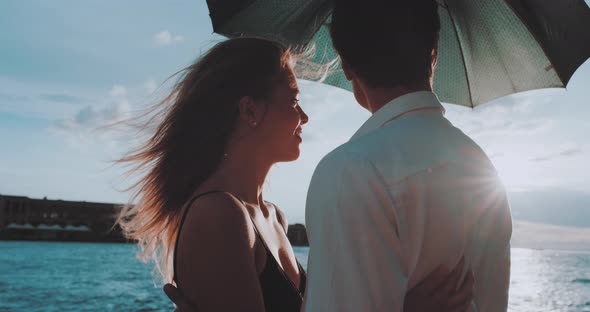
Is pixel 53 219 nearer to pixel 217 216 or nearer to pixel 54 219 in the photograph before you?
pixel 54 219

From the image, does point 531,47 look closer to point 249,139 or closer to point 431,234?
point 249,139

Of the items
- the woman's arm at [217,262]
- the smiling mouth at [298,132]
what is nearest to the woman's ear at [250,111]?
the smiling mouth at [298,132]

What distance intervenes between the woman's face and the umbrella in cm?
36

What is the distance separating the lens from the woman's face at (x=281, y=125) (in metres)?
2.65

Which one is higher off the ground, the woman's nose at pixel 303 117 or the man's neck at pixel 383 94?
the man's neck at pixel 383 94

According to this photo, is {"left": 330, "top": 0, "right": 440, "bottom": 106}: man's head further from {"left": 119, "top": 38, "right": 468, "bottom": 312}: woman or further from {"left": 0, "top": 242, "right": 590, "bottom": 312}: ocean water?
{"left": 0, "top": 242, "right": 590, "bottom": 312}: ocean water

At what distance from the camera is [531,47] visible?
106 inches

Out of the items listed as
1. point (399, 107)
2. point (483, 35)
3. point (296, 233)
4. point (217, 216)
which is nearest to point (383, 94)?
Answer: point (399, 107)

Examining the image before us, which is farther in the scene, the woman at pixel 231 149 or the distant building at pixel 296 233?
the distant building at pixel 296 233

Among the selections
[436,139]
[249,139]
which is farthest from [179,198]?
[436,139]

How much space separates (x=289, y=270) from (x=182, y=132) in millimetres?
954

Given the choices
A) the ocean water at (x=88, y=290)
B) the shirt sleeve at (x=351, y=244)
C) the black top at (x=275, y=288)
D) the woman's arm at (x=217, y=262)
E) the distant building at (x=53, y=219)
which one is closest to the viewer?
the shirt sleeve at (x=351, y=244)

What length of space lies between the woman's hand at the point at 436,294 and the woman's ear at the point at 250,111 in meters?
1.50

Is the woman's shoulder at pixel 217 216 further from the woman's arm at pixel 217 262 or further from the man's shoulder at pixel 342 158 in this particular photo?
the man's shoulder at pixel 342 158
